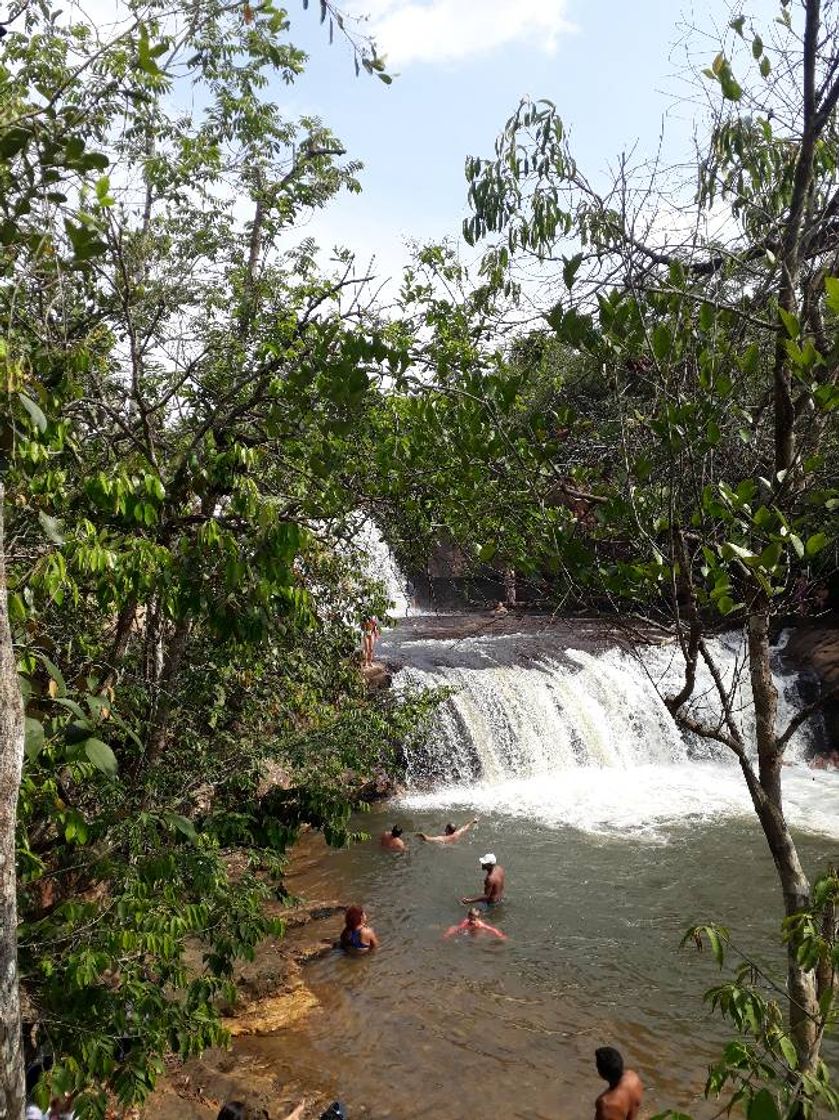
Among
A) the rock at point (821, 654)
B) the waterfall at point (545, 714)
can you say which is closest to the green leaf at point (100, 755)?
the waterfall at point (545, 714)

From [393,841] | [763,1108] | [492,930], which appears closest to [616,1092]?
[492,930]

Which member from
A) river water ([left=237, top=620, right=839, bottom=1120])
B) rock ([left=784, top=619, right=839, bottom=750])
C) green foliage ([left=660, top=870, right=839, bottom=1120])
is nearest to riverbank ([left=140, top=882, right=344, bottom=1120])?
river water ([left=237, top=620, right=839, bottom=1120])

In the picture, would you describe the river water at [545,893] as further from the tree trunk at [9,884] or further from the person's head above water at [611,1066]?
the tree trunk at [9,884]

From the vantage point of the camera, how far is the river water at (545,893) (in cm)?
683

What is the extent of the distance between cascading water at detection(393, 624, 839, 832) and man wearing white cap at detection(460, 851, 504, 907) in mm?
3075

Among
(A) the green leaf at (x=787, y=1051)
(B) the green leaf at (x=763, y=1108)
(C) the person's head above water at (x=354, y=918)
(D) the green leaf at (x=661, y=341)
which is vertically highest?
(D) the green leaf at (x=661, y=341)

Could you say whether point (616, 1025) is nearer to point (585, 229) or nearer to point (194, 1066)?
point (194, 1066)

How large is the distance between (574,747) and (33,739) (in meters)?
14.1

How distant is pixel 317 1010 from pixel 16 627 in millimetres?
5631

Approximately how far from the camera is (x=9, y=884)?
207 centimetres

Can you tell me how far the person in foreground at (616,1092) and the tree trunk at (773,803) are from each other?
301 centimetres

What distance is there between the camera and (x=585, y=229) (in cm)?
376

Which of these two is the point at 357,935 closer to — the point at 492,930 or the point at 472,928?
the point at 472,928

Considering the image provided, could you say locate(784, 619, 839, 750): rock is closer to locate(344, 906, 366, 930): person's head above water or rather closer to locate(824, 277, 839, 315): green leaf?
locate(344, 906, 366, 930): person's head above water
